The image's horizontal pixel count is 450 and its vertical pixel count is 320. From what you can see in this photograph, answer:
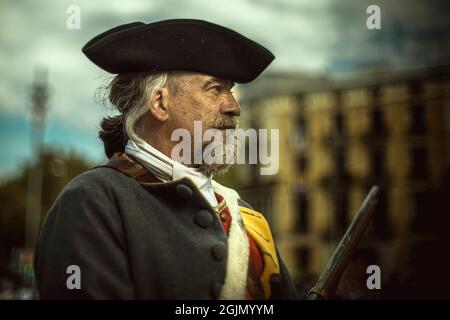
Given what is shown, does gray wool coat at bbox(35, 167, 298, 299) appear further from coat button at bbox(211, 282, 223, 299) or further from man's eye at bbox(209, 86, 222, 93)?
man's eye at bbox(209, 86, 222, 93)

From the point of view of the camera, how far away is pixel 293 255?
97.3ft

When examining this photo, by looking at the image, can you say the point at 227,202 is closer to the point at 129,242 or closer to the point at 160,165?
the point at 160,165

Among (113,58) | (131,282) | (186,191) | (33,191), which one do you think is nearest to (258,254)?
(186,191)

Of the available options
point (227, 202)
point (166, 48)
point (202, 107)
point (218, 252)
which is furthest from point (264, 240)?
point (166, 48)

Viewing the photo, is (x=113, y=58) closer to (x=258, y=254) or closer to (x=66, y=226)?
(x=66, y=226)

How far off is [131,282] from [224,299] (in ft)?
1.05

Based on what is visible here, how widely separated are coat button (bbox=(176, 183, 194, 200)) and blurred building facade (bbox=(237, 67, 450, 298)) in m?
22.2

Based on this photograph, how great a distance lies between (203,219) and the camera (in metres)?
1.92

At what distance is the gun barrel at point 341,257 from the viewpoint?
6.81 feet

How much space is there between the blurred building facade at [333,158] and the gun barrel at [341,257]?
21659 millimetres

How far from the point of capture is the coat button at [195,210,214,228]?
A: 1.92 metres

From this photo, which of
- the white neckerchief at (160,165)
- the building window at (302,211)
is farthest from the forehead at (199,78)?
the building window at (302,211)

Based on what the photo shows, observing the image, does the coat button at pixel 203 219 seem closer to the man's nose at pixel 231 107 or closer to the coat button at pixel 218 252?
the coat button at pixel 218 252

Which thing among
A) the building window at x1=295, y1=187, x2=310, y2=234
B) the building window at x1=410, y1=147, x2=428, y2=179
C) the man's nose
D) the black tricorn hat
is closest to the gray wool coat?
the man's nose
